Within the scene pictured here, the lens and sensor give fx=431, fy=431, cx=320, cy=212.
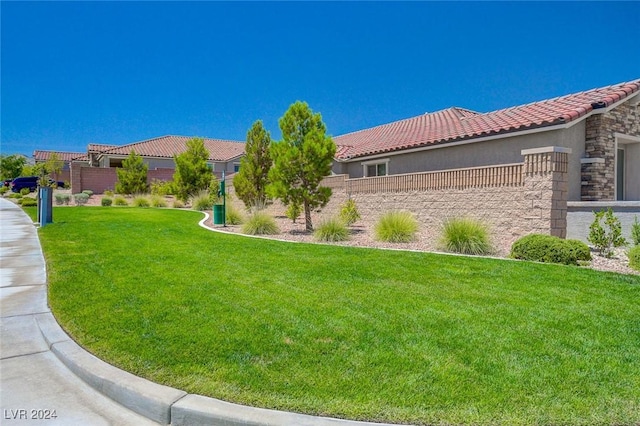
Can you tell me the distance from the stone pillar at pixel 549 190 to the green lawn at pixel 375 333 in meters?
3.75

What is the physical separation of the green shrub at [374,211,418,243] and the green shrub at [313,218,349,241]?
1077mm

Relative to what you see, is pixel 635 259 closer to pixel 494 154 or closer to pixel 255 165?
pixel 494 154

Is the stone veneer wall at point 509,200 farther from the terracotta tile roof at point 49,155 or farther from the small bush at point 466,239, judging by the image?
the terracotta tile roof at point 49,155

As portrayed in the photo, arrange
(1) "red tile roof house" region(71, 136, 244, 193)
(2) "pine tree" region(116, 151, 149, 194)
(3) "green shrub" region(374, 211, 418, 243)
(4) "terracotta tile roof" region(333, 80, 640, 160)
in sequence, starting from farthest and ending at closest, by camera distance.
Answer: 1. (1) "red tile roof house" region(71, 136, 244, 193)
2. (2) "pine tree" region(116, 151, 149, 194)
3. (4) "terracotta tile roof" region(333, 80, 640, 160)
4. (3) "green shrub" region(374, 211, 418, 243)

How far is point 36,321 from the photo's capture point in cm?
551

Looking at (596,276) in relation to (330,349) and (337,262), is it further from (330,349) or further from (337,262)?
(330,349)

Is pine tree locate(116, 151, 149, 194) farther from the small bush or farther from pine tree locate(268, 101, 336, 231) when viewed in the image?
the small bush

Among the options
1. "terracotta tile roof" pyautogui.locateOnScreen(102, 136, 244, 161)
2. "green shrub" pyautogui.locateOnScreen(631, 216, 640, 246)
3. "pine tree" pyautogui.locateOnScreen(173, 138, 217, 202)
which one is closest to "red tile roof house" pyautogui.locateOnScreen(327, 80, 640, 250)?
"green shrub" pyautogui.locateOnScreen(631, 216, 640, 246)

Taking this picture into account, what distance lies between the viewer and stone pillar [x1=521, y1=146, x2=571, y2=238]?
11.9 metres

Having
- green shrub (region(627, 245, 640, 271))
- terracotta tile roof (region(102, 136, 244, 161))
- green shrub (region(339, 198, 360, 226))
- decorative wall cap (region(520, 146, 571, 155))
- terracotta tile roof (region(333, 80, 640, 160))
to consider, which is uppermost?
terracotta tile roof (region(102, 136, 244, 161))

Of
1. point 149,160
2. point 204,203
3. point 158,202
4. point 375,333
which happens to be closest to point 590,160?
point 375,333

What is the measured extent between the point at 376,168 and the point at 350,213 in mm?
5078

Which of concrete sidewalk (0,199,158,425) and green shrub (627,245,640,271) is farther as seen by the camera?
green shrub (627,245,640,271)

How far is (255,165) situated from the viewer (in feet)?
71.4
